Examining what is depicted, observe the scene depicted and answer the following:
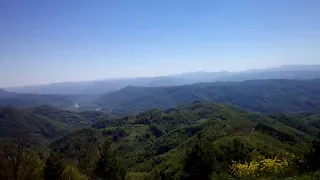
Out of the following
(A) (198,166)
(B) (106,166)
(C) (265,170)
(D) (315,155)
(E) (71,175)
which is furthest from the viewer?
(E) (71,175)

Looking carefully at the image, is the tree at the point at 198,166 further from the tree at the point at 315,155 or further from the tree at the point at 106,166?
the tree at the point at 106,166

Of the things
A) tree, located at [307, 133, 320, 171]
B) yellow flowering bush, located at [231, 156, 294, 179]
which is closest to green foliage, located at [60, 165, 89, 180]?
yellow flowering bush, located at [231, 156, 294, 179]

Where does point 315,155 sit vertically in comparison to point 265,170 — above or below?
below

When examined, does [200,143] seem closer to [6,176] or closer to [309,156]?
[309,156]

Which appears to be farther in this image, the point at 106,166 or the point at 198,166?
the point at 106,166

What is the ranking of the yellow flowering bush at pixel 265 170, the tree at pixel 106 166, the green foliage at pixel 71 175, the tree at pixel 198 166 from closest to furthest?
the yellow flowering bush at pixel 265 170 → the tree at pixel 198 166 → the tree at pixel 106 166 → the green foliage at pixel 71 175

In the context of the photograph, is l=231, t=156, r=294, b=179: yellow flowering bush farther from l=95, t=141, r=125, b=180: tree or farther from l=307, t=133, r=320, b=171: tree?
l=95, t=141, r=125, b=180: tree

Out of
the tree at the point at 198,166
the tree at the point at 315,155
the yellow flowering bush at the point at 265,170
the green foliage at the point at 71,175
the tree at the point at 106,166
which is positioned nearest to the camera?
the yellow flowering bush at the point at 265,170

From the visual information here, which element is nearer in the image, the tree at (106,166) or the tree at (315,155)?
the tree at (315,155)

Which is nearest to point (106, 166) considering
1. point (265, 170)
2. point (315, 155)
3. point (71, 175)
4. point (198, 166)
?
point (71, 175)

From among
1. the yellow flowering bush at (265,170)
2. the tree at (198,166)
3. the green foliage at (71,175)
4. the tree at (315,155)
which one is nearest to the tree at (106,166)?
the green foliage at (71,175)

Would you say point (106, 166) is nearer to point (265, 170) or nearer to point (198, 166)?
point (198, 166)

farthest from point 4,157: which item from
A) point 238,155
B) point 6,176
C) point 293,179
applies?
point 238,155

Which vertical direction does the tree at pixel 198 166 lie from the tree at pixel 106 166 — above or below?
above
